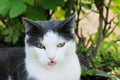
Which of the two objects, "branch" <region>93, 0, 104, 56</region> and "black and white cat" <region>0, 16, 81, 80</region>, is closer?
"black and white cat" <region>0, 16, 81, 80</region>

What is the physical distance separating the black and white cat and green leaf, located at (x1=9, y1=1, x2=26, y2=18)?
1.07 ft

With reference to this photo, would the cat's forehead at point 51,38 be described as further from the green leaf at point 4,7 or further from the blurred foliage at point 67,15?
the green leaf at point 4,7

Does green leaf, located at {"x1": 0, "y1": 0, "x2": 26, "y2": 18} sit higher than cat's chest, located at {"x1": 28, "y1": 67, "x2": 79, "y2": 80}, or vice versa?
green leaf, located at {"x1": 0, "y1": 0, "x2": 26, "y2": 18}

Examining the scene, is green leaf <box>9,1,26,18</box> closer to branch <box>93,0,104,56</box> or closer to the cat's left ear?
the cat's left ear

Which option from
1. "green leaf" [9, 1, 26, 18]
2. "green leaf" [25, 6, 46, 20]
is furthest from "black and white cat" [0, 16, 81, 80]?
"green leaf" [25, 6, 46, 20]

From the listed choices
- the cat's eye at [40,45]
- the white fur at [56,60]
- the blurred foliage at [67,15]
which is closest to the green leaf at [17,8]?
the blurred foliage at [67,15]

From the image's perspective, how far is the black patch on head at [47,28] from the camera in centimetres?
334

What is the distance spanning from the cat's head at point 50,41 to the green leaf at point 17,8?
374 millimetres

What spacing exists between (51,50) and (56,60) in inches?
3.5

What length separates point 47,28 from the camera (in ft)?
11.0

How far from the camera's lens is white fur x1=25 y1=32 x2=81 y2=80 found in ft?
10.7

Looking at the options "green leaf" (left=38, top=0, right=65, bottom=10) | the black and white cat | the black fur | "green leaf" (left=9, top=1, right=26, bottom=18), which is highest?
"green leaf" (left=9, top=1, right=26, bottom=18)

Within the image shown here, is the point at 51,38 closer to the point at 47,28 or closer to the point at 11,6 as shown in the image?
the point at 47,28

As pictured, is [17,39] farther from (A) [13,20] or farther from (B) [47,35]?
(B) [47,35]
